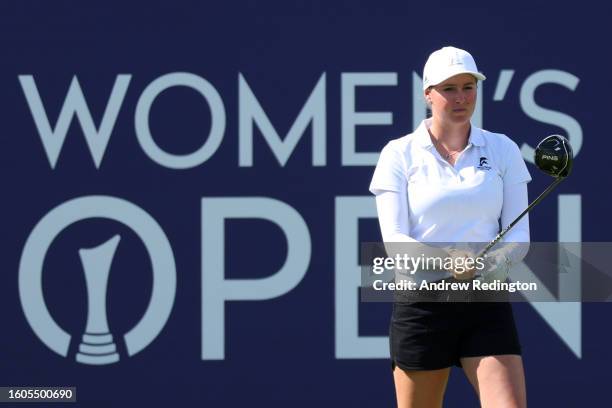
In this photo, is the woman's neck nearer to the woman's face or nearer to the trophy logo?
the woman's face

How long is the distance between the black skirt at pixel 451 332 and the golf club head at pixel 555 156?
44 cm

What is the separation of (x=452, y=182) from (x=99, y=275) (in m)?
2.08

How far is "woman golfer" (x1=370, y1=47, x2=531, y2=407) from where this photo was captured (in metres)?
3.84

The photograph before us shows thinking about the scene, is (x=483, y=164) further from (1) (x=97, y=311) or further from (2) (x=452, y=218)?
(1) (x=97, y=311)

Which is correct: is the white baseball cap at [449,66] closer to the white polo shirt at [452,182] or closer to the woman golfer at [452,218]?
the woman golfer at [452,218]

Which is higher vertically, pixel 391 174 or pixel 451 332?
pixel 391 174

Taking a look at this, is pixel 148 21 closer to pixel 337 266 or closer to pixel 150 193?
pixel 150 193

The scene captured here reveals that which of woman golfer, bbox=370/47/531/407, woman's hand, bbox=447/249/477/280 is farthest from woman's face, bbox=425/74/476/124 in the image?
woman's hand, bbox=447/249/477/280

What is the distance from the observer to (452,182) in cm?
386

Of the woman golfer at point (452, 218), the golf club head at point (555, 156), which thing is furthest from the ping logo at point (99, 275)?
the golf club head at point (555, 156)

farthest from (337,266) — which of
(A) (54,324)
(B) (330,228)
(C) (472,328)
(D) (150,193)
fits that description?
(C) (472,328)

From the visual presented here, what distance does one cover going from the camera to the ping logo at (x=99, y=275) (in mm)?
5402

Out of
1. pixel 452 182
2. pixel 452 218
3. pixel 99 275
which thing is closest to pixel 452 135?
pixel 452 182

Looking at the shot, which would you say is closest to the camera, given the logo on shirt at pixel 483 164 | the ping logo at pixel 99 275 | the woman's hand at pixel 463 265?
the woman's hand at pixel 463 265
